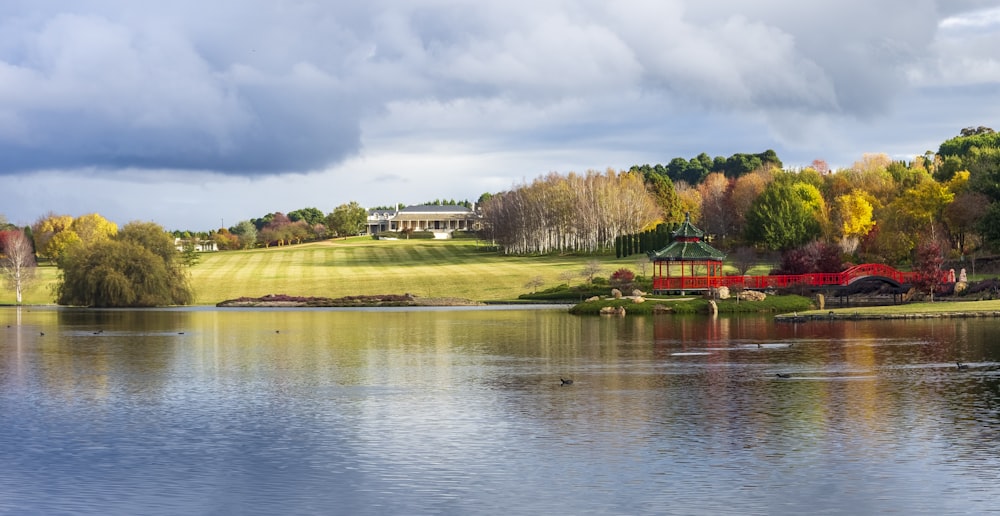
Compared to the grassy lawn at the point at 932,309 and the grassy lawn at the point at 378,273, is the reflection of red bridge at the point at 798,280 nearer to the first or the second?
the grassy lawn at the point at 932,309

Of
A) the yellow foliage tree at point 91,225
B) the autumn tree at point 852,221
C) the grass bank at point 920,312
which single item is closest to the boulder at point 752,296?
the grass bank at point 920,312

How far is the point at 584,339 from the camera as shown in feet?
203

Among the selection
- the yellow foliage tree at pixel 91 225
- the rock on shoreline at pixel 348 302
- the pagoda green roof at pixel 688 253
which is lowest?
the rock on shoreline at pixel 348 302

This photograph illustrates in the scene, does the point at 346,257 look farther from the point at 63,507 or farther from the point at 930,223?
the point at 63,507

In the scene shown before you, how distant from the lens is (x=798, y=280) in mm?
96625

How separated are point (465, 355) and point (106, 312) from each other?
61722mm

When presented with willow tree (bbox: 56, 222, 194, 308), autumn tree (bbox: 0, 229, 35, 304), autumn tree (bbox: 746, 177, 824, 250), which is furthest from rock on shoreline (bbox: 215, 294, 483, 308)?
autumn tree (bbox: 746, 177, 824, 250)

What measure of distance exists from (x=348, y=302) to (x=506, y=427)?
83315 mm

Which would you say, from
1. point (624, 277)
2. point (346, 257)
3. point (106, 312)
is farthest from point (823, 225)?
point (106, 312)

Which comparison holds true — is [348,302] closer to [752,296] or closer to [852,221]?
[752,296]

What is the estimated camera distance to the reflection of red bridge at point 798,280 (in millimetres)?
94188

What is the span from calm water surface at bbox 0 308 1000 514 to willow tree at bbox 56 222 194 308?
52107 millimetres

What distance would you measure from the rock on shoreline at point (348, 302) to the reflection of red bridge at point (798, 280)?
22.0m

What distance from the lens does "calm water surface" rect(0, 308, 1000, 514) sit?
2233 cm
